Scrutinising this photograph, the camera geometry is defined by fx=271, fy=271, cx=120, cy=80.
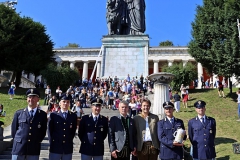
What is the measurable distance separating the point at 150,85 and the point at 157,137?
1804 cm

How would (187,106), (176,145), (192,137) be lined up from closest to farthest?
1. (176,145)
2. (192,137)
3. (187,106)

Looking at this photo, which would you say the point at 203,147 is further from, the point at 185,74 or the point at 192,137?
the point at 185,74

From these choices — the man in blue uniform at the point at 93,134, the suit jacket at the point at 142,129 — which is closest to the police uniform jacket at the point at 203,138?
the suit jacket at the point at 142,129

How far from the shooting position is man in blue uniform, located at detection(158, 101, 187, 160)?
560 centimetres

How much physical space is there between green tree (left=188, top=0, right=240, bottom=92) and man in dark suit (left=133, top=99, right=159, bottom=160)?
62.3 ft

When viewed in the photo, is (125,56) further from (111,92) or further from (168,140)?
(168,140)

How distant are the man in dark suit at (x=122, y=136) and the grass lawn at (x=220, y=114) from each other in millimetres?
4116

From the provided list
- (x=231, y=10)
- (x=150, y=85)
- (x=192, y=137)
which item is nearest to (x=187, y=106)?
(x=150, y=85)

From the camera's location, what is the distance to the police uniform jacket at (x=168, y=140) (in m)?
5.61

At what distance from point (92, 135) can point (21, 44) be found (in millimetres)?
30333

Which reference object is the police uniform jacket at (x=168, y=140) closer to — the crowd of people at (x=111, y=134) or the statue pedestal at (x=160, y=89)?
the crowd of people at (x=111, y=134)

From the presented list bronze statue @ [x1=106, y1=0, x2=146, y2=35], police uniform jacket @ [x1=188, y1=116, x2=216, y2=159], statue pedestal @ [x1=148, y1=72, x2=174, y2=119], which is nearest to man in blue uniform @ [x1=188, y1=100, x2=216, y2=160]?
police uniform jacket @ [x1=188, y1=116, x2=216, y2=159]

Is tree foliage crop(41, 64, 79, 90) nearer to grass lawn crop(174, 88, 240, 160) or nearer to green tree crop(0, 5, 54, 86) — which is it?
green tree crop(0, 5, 54, 86)

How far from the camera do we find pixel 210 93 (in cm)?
2403
